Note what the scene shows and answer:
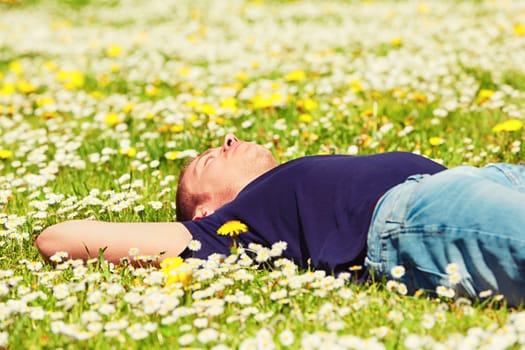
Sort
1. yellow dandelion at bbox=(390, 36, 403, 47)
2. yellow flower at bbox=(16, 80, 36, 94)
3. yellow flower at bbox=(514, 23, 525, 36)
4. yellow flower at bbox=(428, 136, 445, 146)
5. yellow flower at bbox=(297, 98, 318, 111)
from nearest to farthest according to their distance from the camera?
yellow flower at bbox=(428, 136, 445, 146) < yellow flower at bbox=(297, 98, 318, 111) < yellow flower at bbox=(16, 80, 36, 94) < yellow dandelion at bbox=(390, 36, 403, 47) < yellow flower at bbox=(514, 23, 525, 36)

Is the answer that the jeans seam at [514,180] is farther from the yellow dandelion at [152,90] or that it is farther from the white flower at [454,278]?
the yellow dandelion at [152,90]

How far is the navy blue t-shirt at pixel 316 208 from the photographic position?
9.62ft

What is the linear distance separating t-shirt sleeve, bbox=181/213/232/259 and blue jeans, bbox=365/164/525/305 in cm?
60

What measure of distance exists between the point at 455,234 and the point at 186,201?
1.32 meters

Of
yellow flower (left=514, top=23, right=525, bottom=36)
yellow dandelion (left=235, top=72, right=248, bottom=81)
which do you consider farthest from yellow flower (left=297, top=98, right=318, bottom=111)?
yellow flower (left=514, top=23, right=525, bottom=36)

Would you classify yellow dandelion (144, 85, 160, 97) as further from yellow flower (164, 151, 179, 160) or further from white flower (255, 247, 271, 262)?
white flower (255, 247, 271, 262)

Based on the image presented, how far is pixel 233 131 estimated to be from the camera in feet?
16.9

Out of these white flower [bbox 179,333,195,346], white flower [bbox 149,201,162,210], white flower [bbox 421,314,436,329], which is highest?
white flower [bbox 179,333,195,346]

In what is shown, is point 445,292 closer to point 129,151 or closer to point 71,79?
point 129,151

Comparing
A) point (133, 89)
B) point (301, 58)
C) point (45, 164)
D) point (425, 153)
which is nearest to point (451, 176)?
point (425, 153)

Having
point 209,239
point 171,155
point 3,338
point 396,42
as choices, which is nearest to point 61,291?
point 3,338

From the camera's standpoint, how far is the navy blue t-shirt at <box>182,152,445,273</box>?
9.62 feet

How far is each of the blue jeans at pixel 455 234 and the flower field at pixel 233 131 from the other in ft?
0.22

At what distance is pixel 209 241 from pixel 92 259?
471 millimetres
